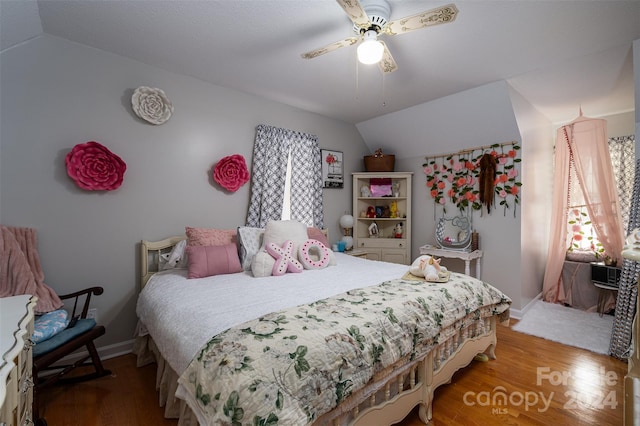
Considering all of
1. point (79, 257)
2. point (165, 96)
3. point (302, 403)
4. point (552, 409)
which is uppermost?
point (165, 96)

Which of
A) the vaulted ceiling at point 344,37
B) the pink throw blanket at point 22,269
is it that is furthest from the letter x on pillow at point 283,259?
the vaulted ceiling at point 344,37

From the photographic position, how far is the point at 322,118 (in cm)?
397

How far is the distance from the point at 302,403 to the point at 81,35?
2954 mm

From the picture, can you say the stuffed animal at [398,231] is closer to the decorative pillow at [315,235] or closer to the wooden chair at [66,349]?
the decorative pillow at [315,235]

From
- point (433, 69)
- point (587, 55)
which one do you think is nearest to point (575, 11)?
point (587, 55)

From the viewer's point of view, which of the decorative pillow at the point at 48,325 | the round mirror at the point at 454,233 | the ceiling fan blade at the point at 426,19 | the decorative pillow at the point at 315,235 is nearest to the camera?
the ceiling fan blade at the point at 426,19

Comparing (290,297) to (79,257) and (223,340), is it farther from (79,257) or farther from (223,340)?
(79,257)

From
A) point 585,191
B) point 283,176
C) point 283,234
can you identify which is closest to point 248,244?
point 283,234

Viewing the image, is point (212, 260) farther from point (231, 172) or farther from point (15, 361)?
point (15, 361)

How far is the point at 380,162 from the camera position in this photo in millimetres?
4254

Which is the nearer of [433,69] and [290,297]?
[290,297]

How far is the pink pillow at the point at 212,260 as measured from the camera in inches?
89.9

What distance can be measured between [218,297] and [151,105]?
76.6 inches

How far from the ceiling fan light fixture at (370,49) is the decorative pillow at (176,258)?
2151 mm
